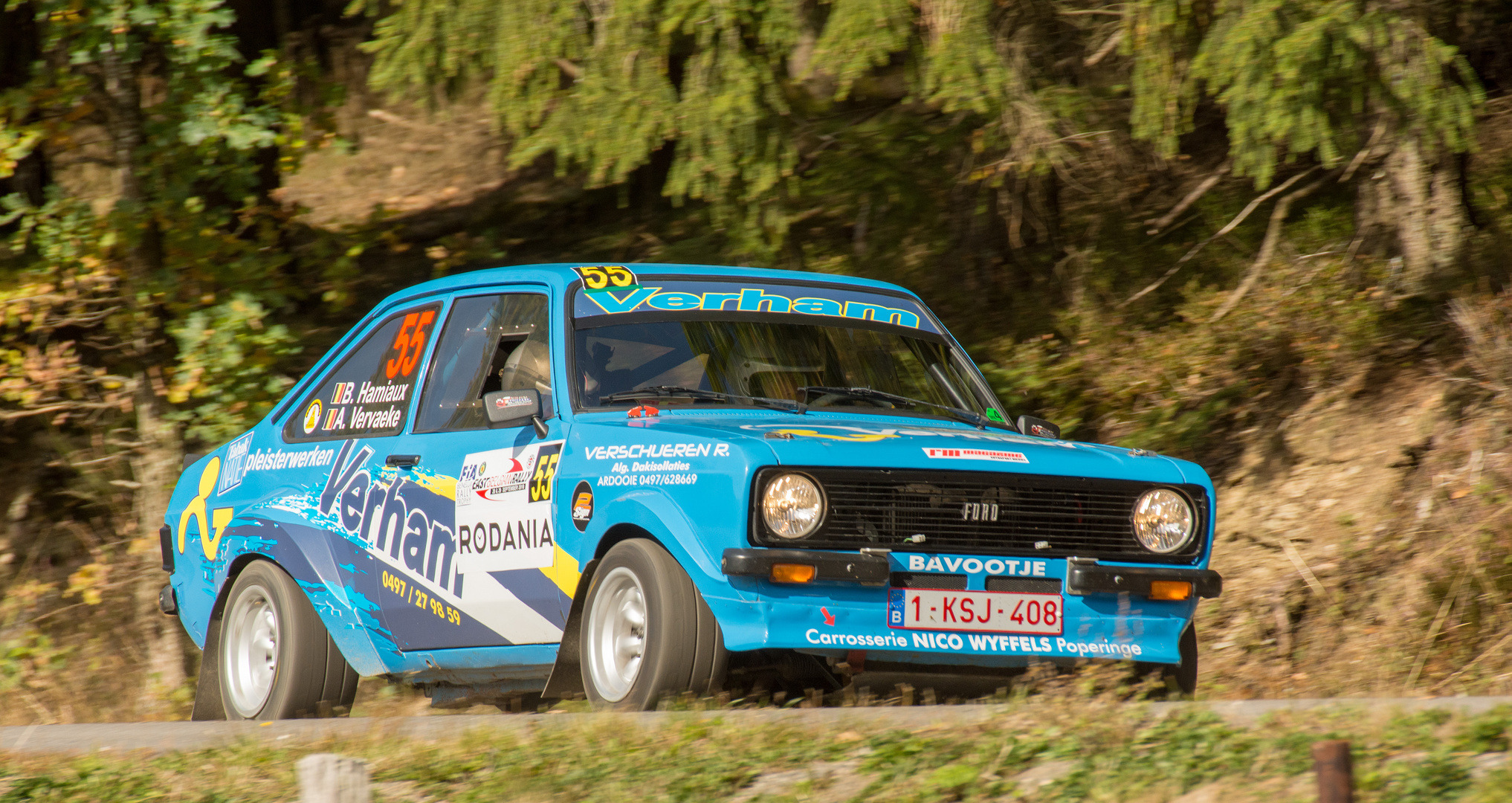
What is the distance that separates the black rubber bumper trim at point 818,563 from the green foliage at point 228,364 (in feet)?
24.5

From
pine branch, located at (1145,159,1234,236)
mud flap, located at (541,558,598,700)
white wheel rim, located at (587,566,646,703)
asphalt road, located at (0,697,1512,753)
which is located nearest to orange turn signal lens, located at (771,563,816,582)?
asphalt road, located at (0,697,1512,753)

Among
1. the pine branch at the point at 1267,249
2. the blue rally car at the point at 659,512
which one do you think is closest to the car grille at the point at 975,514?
the blue rally car at the point at 659,512

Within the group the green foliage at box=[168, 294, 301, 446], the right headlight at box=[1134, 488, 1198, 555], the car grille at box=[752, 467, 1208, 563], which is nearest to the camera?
the car grille at box=[752, 467, 1208, 563]

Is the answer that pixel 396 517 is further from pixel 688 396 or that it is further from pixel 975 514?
pixel 975 514

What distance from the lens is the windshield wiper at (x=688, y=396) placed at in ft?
21.3

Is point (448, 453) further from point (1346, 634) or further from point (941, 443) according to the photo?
point (1346, 634)

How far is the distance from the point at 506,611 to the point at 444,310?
1.55m

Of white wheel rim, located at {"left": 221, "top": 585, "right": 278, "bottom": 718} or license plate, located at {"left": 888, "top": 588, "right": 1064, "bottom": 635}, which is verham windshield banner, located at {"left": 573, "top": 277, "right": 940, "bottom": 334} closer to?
license plate, located at {"left": 888, "top": 588, "right": 1064, "bottom": 635}

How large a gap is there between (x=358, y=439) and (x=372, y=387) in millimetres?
270

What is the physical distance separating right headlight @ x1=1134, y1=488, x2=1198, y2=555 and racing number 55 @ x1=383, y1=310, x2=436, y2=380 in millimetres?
3164

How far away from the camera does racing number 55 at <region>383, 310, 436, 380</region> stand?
7434 millimetres

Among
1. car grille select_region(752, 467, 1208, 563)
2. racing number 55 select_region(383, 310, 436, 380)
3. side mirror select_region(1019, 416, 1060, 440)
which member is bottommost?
car grille select_region(752, 467, 1208, 563)

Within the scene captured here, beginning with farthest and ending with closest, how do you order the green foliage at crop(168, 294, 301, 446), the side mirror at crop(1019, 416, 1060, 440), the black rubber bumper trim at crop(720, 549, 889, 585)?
the green foliage at crop(168, 294, 301, 446) → the side mirror at crop(1019, 416, 1060, 440) → the black rubber bumper trim at crop(720, 549, 889, 585)

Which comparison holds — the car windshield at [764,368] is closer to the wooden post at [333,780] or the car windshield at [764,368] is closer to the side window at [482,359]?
the side window at [482,359]
